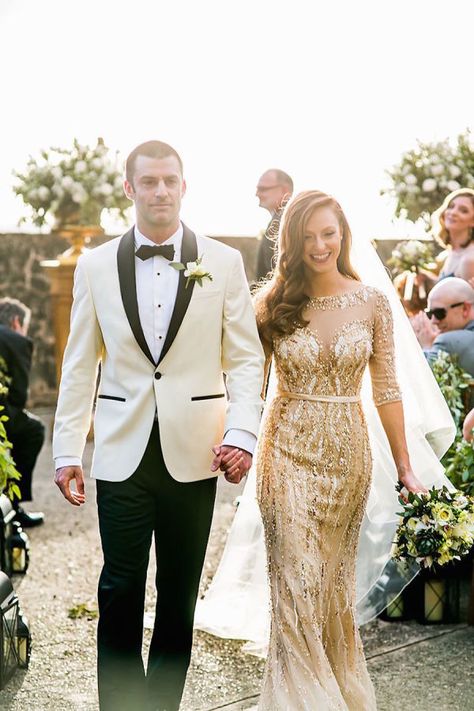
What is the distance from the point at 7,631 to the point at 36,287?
939 cm

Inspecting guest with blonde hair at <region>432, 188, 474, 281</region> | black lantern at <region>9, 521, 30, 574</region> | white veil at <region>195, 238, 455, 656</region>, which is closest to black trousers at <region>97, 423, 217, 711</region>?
white veil at <region>195, 238, 455, 656</region>

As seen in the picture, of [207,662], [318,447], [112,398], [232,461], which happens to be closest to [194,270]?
[112,398]

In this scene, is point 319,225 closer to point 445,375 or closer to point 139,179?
point 139,179

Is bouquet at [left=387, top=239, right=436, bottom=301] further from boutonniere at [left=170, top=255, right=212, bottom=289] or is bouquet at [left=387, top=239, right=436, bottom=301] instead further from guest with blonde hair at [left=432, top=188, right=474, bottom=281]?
boutonniere at [left=170, top=255, right=212, bottom=289]

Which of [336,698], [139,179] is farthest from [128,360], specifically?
[336,698]

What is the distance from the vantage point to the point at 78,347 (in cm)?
351

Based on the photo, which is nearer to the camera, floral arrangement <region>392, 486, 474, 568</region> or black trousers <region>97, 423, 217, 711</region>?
black trousers <region>97, 423, 217, 711</region>

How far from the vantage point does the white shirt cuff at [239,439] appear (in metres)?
3.36

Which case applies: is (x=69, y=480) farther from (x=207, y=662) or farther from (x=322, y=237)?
(x=207, y=662)

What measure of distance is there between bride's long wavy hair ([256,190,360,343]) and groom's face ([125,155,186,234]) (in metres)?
0.43

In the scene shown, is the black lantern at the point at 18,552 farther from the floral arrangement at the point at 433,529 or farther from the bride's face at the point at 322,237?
the bride's face at the point at 322,237

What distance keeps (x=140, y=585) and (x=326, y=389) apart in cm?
92

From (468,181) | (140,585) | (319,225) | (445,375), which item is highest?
(468,181)

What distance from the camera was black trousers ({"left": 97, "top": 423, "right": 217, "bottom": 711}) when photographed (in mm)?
3430
